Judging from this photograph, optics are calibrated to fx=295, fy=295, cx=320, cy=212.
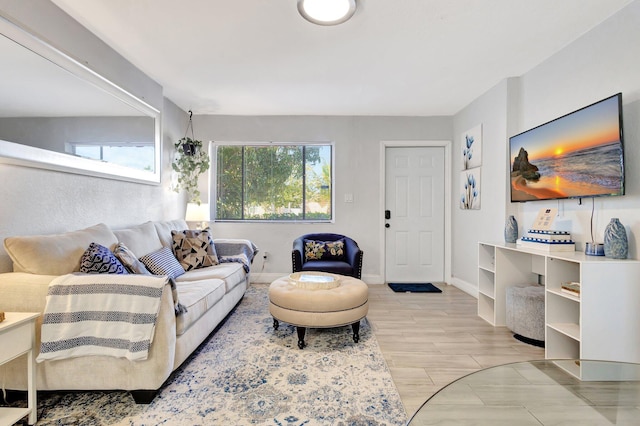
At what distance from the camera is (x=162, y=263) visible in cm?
253

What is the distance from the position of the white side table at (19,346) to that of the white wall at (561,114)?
3523 mm

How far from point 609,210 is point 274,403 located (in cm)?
260

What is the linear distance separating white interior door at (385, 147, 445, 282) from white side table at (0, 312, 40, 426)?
12.5 ft

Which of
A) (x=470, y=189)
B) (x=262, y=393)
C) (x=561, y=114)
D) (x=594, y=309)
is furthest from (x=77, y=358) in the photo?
(x=470, y=189)

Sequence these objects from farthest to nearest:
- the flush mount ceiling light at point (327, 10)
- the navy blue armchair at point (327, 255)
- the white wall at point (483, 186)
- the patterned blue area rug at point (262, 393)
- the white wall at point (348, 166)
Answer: the white wall at point (348, 166), the navy blue armchair at point (327, 255), the white wall at point (483, 186), the flush mount ceiling light at point (327, 10), the patterned blue area rug at point (262, 393)

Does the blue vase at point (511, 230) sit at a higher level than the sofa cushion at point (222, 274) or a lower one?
higher

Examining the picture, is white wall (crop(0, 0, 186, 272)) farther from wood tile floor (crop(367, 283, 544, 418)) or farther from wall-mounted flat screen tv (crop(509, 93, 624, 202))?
wall-mounted flat screen tv (crop(509, 93, 624, 202))

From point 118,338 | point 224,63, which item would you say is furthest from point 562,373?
point 224,63

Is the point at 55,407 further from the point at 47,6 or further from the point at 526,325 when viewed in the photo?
the point at 526,325

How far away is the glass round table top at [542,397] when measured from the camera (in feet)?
3.28

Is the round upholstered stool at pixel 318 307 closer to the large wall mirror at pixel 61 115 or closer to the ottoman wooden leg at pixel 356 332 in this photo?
the ottoman wooden leg at pixel 356 332

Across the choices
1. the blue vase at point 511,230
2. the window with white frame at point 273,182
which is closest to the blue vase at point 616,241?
the blue vase at point 511,230

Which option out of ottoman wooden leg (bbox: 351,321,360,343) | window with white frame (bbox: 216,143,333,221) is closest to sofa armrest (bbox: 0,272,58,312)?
ottoman wooden leg (bbox: 351,321,360,343)

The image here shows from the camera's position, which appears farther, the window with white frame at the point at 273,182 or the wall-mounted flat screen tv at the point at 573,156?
the window with white frame at the point at 273,182
